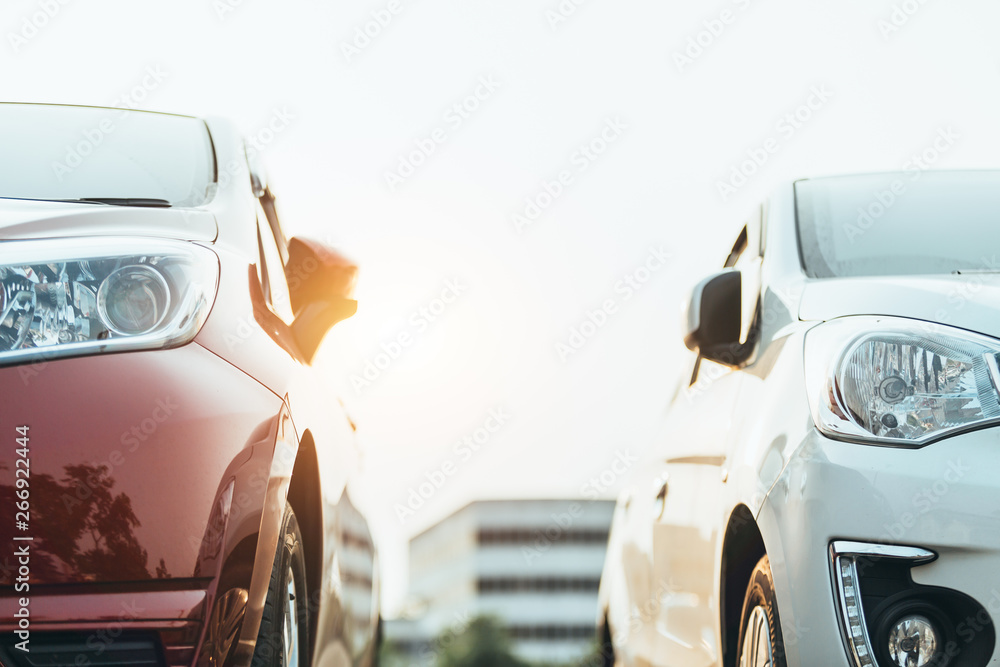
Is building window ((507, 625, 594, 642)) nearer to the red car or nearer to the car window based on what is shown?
the car window

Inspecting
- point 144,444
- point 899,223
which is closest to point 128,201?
point 144,444

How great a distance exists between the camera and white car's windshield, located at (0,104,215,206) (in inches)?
98.7

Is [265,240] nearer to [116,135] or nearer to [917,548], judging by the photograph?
[116,135]

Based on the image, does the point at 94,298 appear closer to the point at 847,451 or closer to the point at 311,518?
the point at 311,518

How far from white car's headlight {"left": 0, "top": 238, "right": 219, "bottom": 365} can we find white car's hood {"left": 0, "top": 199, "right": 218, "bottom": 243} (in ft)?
0.21

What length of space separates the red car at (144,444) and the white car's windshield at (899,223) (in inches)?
57.2

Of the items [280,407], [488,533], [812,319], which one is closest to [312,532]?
[280,407]

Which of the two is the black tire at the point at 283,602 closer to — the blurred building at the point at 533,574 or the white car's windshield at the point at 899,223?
the white car's windshield at the point at 899,223

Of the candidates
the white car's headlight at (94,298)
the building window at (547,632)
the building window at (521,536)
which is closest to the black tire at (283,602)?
the white car's headlight at (94,298)

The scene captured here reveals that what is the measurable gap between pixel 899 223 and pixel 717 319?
0.66 m

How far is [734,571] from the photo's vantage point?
8.00 ft

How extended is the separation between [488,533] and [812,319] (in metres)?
84.0

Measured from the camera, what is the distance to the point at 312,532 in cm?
234

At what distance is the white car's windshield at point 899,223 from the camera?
8.73 feet
